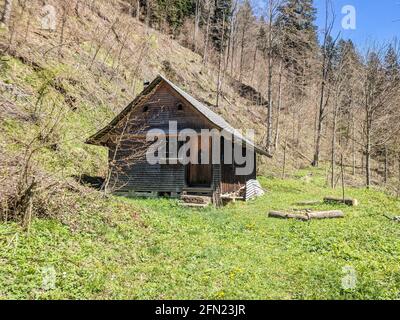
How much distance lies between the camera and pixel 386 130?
3619cm

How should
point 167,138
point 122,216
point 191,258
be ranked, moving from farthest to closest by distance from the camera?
point 167,138
point 122,216
point 191,258

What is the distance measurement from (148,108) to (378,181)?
35116 mm

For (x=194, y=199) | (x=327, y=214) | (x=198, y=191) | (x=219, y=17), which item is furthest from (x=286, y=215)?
(x=219, y=17)

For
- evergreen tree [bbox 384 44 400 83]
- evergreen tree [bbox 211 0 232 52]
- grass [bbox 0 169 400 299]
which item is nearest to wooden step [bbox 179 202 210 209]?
grass [bbox 0 169 400 299]

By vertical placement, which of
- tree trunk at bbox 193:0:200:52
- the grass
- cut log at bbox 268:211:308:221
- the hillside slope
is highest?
tree trunk at bbox 193:0:200:52

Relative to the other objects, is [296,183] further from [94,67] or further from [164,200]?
[94,67]

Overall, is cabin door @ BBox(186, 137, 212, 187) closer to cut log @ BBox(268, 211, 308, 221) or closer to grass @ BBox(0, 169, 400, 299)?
cut log @ BBox(268, 211, 308, 221)

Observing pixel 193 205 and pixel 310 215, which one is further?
pixel 193 205

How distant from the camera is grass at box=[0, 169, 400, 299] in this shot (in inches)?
284

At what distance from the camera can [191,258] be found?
376 inches

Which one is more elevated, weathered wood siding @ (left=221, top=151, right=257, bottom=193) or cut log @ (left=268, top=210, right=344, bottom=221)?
weathered wood siding @ (left=221, top=151, right=257, bottom=193)

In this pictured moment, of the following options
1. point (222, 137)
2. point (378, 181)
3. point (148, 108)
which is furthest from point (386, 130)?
point (148, 108)

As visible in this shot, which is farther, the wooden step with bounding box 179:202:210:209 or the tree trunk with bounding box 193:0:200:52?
the tree trunk with bounding box 193:0:200:52

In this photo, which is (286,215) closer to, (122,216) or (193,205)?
(193,205)
